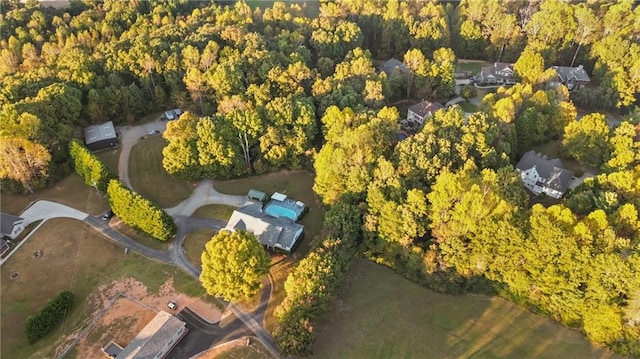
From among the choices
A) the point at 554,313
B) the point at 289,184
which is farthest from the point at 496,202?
the point at 289,184

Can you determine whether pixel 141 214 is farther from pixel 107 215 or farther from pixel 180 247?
pixel 107 215

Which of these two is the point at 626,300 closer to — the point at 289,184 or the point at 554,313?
the point at 554,313

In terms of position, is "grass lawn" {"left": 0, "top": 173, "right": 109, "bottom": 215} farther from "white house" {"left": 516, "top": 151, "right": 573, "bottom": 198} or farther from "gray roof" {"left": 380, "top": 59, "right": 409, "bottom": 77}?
"white house" {"left": 516, "top": 151, "right": 573, "bottom": 198}

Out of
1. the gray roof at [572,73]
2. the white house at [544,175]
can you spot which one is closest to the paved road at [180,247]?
Answer: the white house at [544,175]

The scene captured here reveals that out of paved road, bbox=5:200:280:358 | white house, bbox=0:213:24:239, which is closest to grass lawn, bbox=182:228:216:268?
paved road, bbox=5:200:280:358

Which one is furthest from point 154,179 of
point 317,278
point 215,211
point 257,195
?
point 317,278

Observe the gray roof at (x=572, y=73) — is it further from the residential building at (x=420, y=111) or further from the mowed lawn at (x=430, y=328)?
the mowed lawn at (x=430, y=328)
